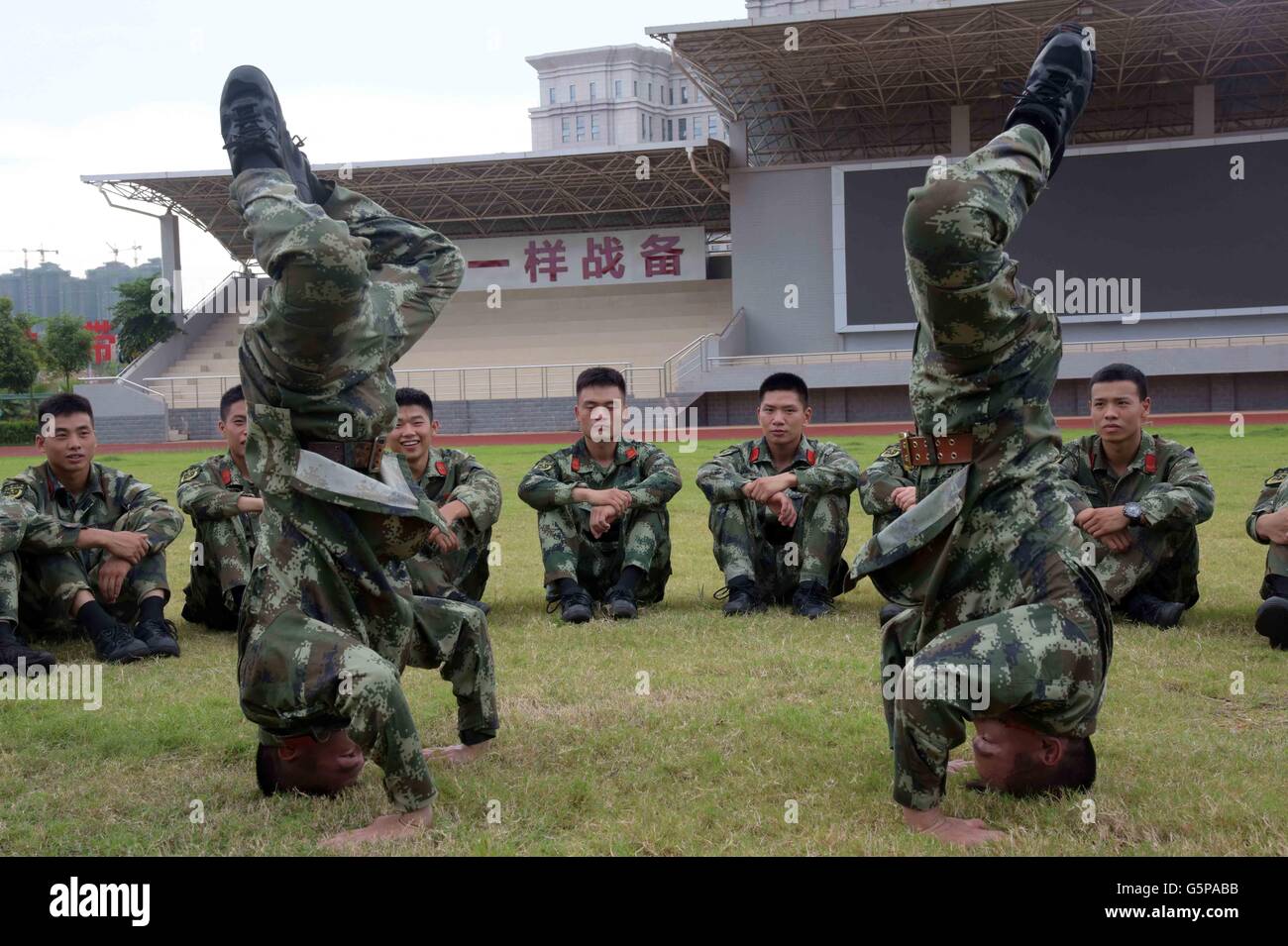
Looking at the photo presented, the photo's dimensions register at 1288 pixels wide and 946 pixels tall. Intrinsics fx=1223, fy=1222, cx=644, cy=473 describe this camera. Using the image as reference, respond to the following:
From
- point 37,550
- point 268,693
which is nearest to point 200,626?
point 37,550

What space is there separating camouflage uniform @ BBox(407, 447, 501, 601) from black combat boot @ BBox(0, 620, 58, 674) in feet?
6.13

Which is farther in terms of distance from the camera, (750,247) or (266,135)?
(750,247)

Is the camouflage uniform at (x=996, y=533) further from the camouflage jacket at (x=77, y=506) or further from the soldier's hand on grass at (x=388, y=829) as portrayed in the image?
the camouflage jacket at (x=77, y=506)

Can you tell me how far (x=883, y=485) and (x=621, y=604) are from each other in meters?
1.66

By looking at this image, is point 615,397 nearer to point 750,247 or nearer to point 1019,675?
point 1019,675

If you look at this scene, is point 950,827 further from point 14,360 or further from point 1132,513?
point 14,360

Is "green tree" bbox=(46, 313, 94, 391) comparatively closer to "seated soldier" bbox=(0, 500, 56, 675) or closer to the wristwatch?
"seated soldier" bbox=(0, 500, 56, 675)

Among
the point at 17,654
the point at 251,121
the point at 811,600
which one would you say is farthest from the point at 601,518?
the point at 251,121

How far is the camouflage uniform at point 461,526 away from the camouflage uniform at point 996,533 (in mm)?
3691

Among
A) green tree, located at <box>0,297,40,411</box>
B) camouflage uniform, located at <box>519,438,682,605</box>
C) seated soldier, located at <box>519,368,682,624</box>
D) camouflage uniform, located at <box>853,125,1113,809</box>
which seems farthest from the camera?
green tree, located at <box>0,297,40,411</box>

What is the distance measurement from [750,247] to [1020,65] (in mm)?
8439

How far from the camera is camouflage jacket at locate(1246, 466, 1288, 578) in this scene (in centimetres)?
615

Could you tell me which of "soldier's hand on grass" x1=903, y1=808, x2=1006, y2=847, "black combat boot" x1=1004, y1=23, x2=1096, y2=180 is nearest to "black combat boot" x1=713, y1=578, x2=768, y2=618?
"soldier's hand on grass" x1=903, y1=808, x2=1006, y2=847

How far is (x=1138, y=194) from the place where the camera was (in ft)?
101
